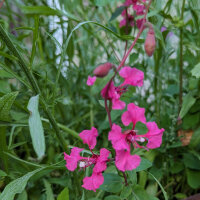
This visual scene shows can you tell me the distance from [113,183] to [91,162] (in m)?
0.06

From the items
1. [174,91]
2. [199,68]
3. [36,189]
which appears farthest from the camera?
[174,91]

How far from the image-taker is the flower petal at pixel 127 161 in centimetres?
39

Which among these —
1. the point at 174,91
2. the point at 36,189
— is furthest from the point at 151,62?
the point at 36,189

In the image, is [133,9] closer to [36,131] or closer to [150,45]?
[150,45]

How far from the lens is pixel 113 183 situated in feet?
1.57

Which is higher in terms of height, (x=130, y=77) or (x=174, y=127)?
(x=130, y=77)

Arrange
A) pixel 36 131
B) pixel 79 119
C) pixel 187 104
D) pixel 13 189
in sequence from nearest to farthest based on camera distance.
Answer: pixel 36 131
pixel 13 189
pixel 187 104
pixel 79 119

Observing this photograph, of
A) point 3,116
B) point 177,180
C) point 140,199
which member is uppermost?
point 3,116

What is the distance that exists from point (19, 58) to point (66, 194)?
0.21 m

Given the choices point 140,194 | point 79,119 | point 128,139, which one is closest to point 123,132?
point 128,139

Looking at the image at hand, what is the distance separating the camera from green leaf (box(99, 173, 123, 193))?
1.56 feet

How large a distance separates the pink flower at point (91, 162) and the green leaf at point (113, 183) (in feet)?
0.14

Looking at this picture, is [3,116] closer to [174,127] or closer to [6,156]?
[6,156]

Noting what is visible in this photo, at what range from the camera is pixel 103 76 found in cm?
38
